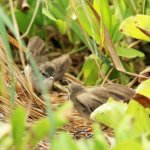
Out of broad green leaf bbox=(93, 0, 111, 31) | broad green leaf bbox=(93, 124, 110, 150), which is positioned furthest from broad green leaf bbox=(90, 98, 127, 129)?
broad green leaf bbox=(93, 0, 111, 31)

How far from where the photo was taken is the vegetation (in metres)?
1.42

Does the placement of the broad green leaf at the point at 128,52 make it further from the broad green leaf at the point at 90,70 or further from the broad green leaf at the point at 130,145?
the broad green leaf at the point at 130,145

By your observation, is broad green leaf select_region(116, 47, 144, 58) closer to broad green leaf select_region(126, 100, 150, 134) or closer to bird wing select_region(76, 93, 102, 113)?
bird wing select_region(76, 93, 102, 113)

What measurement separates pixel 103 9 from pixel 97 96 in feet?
1.55

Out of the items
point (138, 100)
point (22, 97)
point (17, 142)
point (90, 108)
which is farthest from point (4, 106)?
point (17, 142)

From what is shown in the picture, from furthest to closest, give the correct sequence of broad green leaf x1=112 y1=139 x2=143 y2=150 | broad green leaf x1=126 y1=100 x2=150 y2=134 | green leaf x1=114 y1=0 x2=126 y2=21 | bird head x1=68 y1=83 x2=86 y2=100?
green leaf x1=114 y1=0 x2=126 y2=21 < bird head x1=68 y1=83 x2=86 y2=100 < broad green leaf x1=126 y1=100 x2=150 y2=134 < broad green leaf x1=112 y1=139 x2=143 y2=150

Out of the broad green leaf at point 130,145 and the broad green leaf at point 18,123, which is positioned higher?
the broad green leaf at point 18,123

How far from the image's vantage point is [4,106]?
94.0 inches

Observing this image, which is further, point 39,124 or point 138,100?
point 138,100

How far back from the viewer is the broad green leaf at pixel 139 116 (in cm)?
185

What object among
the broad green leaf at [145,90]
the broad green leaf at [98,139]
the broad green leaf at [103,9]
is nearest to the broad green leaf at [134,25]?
the broad green leaf at [103,9]

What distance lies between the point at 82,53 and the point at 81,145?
230 centimetres

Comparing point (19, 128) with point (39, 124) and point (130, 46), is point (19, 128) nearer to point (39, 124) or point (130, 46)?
point (39, 124)

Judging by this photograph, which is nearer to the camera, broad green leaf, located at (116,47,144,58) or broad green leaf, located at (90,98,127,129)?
broad green leaf, located at (90,98,127,129)
